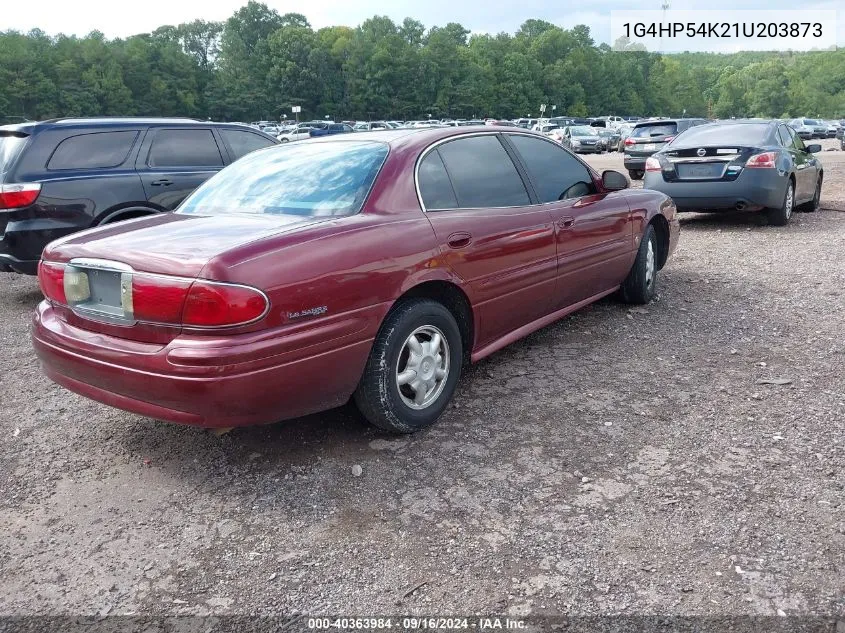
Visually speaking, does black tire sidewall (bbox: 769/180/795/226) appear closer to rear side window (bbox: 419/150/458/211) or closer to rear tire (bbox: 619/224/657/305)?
rear tire (bbox: 619/224/657/305)

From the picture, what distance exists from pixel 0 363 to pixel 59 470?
2.05m

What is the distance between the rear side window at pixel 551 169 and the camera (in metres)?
4.55

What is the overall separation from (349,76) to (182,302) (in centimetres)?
10368

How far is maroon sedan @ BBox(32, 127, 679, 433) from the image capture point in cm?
284

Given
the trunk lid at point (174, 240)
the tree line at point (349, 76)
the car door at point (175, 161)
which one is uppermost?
the tree line at point (349, 76)

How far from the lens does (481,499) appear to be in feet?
9.75

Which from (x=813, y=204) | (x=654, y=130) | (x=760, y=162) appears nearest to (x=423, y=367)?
(x=760, y=162)

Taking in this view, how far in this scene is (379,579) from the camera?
249 cm

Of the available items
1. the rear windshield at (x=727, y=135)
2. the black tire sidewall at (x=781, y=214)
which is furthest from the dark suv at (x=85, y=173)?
the black tire sidewall at (x=781, y=214)

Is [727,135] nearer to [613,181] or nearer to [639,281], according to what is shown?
[639,281]

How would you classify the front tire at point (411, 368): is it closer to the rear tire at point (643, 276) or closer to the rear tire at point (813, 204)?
the rear tire at point (643, 276)

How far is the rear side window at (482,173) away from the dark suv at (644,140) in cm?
1404

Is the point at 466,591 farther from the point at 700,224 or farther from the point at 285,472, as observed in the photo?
the point at 700,224

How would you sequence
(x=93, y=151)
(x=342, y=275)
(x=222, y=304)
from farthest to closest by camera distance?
(x=93, y=151) < (x=342, y=275) < (x=222, y=304)
